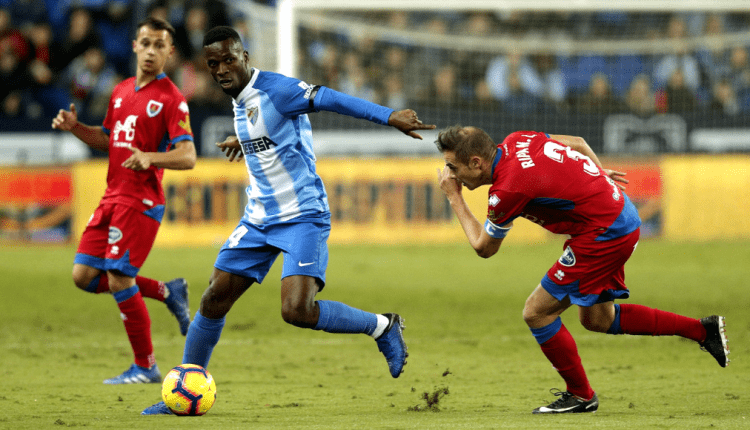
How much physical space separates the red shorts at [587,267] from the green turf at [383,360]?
662mm

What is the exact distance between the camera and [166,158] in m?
5.82

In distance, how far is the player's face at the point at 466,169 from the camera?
16.0 feet

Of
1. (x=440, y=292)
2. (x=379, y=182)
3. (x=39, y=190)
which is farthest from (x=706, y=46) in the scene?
(x=39, y=190)

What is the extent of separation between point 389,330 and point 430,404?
0.49 metres

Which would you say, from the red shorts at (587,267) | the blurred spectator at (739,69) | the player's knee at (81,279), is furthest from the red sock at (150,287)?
the blurred spectator at (739,69)

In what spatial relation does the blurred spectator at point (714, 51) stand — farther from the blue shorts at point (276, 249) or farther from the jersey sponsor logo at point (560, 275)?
the blue shorts at point (276, 249)

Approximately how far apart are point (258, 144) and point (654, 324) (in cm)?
248

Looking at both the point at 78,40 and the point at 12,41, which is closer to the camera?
the point at 12,41

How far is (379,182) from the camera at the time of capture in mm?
15633

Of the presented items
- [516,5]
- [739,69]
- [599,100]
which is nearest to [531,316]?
[516,5]

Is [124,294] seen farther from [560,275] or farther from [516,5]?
[516,5]

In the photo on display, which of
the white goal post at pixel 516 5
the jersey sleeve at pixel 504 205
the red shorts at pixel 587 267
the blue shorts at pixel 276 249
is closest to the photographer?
the jersey sleeve at pixel 504 205

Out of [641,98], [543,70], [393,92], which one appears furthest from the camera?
[543,70]

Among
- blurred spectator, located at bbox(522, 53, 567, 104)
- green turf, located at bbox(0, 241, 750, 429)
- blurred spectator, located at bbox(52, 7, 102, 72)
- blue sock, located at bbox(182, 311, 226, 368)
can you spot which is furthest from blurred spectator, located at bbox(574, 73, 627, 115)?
blue sock, located at bbox(182, 311, 226, 368)
